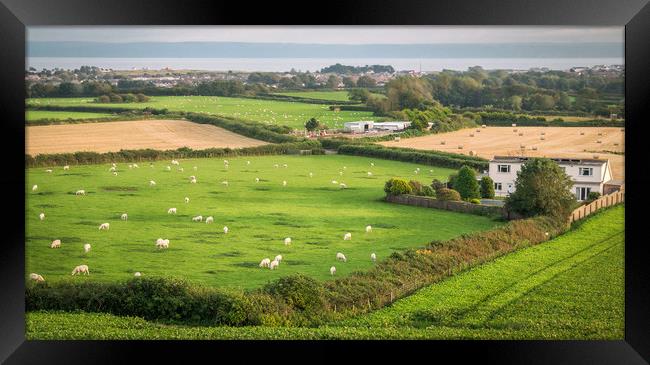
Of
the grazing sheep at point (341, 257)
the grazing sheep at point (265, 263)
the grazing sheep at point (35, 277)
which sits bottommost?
the grazing sheep at point (35, 277)

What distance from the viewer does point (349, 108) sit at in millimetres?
12125

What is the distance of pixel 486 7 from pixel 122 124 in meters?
4.37

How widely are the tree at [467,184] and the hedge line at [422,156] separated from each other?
0.10 m

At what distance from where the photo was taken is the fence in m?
11.0

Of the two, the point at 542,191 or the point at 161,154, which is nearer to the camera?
the point at 542,191

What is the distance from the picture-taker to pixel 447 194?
38.5 feet

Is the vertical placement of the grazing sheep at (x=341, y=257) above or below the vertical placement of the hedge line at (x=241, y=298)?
above

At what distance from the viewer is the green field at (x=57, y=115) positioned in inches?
435

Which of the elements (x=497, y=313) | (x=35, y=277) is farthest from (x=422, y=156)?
(x=35, y=277)

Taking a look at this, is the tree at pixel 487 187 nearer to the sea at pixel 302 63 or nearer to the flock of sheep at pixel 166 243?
the sea at pixel 302 63

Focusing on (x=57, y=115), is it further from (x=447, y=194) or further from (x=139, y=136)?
(x=447, y=194)

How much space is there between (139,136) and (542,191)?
4542 millimetres

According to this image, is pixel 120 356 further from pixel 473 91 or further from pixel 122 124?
pixel 473 91

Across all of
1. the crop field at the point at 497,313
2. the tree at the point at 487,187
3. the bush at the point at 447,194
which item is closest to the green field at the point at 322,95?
the bush at the point at 447,194
